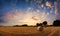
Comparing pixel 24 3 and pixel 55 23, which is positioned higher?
pixel 24 3

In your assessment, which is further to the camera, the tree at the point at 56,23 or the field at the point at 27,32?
the tree at the point at 56,23

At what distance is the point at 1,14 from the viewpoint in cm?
245

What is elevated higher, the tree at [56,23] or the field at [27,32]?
the tree at [56,23]

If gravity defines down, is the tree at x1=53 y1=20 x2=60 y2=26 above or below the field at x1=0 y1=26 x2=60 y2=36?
above

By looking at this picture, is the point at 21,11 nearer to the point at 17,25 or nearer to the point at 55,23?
the point at 17,25

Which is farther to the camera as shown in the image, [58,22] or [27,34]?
[58,22]

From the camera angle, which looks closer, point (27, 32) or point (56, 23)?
point (27, 32)

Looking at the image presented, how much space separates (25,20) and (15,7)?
248 mm

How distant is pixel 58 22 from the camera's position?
98.2 inches

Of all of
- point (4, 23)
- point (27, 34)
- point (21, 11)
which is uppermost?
point (21, 11)

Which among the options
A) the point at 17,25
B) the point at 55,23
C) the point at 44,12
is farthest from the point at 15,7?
the point at 55,23

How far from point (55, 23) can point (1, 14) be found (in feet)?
2.65

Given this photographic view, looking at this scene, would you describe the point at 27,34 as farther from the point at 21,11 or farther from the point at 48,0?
the point at 48,0

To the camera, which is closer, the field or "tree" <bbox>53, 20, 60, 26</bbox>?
the field
